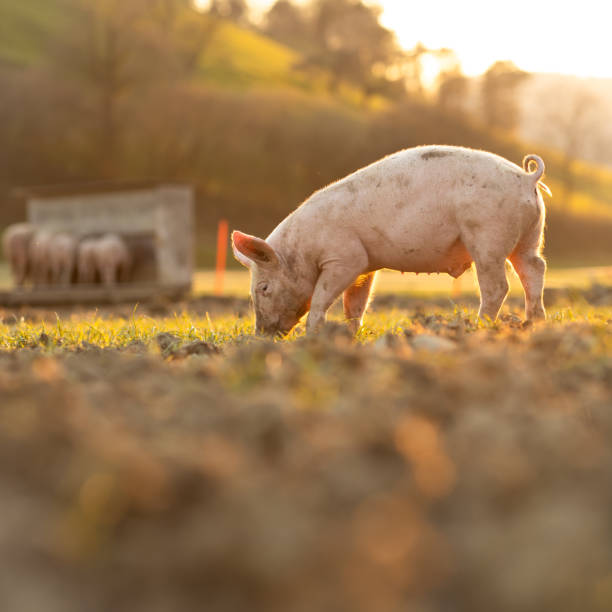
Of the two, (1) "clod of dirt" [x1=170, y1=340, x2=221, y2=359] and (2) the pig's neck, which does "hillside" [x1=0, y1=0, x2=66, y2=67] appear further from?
(1) "clod of dirt" [x1=170, y1=340, x2=221, y2=359]

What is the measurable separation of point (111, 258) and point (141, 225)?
0.91m

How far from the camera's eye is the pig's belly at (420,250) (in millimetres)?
5469

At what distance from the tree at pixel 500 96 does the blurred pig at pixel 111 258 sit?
45.1 m

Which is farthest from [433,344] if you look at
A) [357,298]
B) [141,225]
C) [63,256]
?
[63,256]

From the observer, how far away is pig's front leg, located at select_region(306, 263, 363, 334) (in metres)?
5.50

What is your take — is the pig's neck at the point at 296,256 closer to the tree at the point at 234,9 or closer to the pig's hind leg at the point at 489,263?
the pig's hind leg at the point at 489,263

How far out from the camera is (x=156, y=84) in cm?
4319

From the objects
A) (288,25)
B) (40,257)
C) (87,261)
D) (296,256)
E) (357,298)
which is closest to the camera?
(296,256)

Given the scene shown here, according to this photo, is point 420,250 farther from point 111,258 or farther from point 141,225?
point 141,225

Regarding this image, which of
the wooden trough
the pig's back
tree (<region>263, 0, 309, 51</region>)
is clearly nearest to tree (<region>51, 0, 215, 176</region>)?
the wooden trough

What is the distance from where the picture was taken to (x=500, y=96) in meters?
58.6

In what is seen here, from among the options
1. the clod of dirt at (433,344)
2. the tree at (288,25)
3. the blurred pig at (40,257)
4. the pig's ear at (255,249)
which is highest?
the tree at (288,25)

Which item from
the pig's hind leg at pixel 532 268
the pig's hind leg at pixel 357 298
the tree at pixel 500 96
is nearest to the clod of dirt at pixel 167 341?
the pig's hind leg at pixel 357 298

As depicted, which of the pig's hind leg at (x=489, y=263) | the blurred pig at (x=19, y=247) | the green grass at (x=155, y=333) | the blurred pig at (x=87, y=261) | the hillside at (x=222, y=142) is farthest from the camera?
the hillside at (x=222, y=142)
